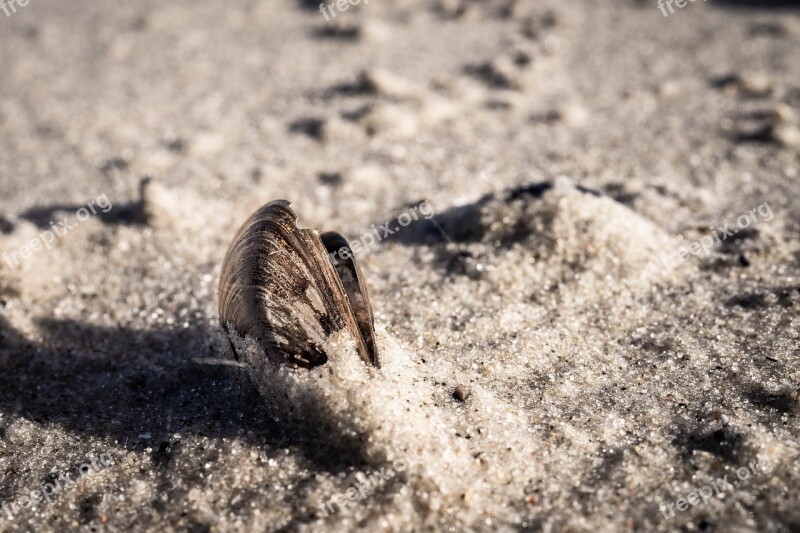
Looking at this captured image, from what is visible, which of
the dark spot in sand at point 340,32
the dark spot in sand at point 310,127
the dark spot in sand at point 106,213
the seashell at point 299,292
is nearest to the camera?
the seashell at point 299,292

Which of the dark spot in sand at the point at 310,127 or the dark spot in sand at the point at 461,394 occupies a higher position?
the dark spot in sand at the point at 310,127

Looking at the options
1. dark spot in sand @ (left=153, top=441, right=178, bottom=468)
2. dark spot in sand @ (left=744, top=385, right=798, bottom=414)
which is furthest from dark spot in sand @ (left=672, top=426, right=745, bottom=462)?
dark spot in sand @ (left=153, top=441, right=178, bottom=468)

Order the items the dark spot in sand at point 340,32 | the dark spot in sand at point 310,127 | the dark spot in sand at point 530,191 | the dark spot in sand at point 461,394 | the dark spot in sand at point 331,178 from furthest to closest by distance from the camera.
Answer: the dark spot in sand at point 340,32
the dark spot in sand at point 310,127
the dark spot in sand at point 331,178
the dark spot in sand at point 530,191
the dark spot in sand at point 461,394

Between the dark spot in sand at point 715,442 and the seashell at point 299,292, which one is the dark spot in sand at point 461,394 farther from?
the dark spot in sand at point 715,442

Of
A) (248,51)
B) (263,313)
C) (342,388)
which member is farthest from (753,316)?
(248,51)

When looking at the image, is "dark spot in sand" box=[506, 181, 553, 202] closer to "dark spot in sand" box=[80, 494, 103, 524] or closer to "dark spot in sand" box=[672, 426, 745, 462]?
"dark spot in sand" box=[672, 426, 745, 462]

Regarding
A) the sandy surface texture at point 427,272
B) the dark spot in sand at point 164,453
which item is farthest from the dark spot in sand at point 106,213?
the dark spot in sand at point 164,453
